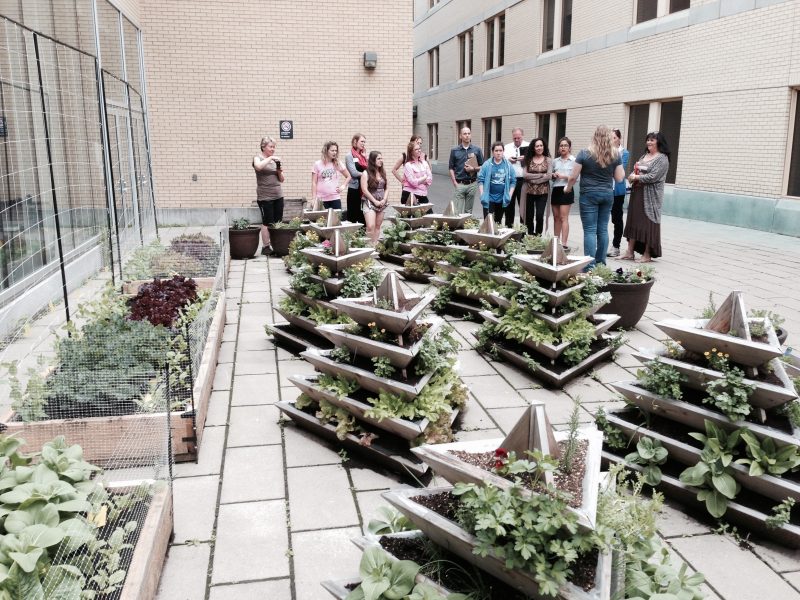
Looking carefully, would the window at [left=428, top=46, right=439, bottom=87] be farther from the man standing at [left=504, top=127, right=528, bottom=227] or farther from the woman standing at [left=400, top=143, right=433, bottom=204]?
the woman standing at [left=400, top=143, right=433, bottom=204]

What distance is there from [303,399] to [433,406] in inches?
39.2

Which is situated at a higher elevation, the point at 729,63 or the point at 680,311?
the point at 729,63

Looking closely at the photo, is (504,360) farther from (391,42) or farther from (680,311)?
(391,42)

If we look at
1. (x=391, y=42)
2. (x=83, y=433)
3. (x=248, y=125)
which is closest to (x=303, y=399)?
(x=83, y=433)

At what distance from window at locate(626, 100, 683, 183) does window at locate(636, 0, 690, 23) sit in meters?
1.96

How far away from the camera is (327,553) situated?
3.19 meters

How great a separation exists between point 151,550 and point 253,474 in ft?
3.74

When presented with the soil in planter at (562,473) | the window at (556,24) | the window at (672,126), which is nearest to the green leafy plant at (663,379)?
the soil in planter at (562,473)

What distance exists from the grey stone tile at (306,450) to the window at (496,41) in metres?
22.1

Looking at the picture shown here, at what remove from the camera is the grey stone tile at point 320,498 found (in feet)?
11.3

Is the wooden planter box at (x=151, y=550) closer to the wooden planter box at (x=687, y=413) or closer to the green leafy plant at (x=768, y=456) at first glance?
the wooden planter box at (x=687, y=413)

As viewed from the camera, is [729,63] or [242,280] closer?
[242,280]

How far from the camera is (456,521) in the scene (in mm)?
2479

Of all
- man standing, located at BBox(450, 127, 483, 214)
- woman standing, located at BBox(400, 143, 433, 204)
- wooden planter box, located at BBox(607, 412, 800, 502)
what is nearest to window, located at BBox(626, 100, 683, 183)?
man standing, located at BBox(450, 127, 483, 214)
